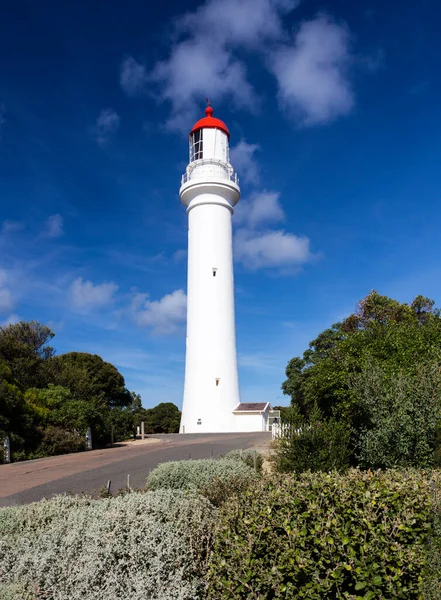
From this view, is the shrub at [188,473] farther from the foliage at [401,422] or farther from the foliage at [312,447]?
the foliage at [401,422]

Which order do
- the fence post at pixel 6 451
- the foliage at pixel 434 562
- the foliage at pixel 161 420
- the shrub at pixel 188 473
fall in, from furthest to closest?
the foliage at pixel 161 420
the fence post at pixel 6 451
the shrub at pixel 188 473
the foliage at pixel 434 562

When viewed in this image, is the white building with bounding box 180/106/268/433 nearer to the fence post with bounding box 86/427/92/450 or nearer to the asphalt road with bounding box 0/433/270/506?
the fence post with bounding box 86/427/92/450

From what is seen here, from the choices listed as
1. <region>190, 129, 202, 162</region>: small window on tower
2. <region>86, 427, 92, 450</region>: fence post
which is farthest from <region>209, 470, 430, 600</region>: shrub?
<region>190, 129, 202, 162</region>: small window on tower

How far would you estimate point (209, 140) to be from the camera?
102ft

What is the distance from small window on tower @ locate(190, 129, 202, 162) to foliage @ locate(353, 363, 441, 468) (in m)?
24.5

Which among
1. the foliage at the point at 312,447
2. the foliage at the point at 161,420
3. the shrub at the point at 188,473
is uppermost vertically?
the foliage at the point at 161,420

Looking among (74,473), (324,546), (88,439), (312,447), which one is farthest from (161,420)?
(324,546)

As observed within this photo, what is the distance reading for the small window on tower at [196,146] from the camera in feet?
103

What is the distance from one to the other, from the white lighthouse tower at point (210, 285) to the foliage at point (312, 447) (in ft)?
60.4

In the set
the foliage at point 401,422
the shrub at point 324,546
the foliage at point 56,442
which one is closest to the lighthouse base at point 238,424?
the foliage at point 56,442

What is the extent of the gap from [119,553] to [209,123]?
30.3 metres

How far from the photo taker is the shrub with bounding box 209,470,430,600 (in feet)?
12.4

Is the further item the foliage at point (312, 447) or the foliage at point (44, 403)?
the foliage at point (44, 403)

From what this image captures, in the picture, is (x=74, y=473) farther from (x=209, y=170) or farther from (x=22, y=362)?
(x=209, y=170)
